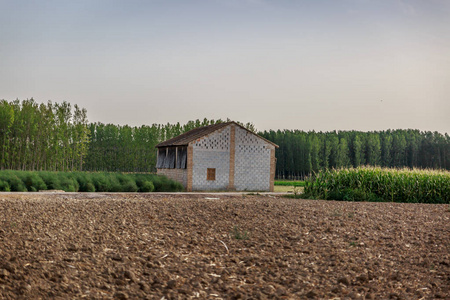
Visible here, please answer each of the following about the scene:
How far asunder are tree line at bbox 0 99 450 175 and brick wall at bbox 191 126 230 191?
21.5 metres

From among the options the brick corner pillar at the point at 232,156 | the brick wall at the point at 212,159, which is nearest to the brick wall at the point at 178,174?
the brick wall at the point at 212,159

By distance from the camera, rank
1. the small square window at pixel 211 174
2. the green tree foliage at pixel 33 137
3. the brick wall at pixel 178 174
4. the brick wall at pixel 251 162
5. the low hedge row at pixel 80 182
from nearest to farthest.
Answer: the low hedge row at pixel 80 182 < the brick wall at pixel 178 174 < the small square window at pixel 211 174 < the brick wall at pixel 251 162 < the green tree foliage at pixel 33 137

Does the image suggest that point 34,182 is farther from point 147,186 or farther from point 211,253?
point 211,253

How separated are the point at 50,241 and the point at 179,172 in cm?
2255

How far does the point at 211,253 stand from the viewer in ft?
27.2

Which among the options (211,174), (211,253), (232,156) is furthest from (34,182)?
(211,253)

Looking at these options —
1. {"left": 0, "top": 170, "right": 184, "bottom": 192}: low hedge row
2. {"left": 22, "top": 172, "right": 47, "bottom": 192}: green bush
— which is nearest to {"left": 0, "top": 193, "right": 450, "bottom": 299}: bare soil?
{"left": 22, "top": 172, "right": 47, "bottom": 192}: green bush

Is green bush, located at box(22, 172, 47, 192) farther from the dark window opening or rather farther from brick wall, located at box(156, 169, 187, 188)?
the dark window opening

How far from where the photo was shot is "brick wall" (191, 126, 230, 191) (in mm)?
29891

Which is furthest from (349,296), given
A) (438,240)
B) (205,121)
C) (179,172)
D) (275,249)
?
(205,121)

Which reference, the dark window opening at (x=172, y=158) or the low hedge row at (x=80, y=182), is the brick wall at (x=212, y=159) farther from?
the low hedge row at (x=80, y=182)

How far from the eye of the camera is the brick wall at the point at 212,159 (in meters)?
29.9

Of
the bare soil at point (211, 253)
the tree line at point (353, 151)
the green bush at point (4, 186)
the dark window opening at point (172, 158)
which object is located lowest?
the bare soil at point (211, 253)

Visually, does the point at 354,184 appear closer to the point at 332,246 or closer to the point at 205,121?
the point at 332,246
